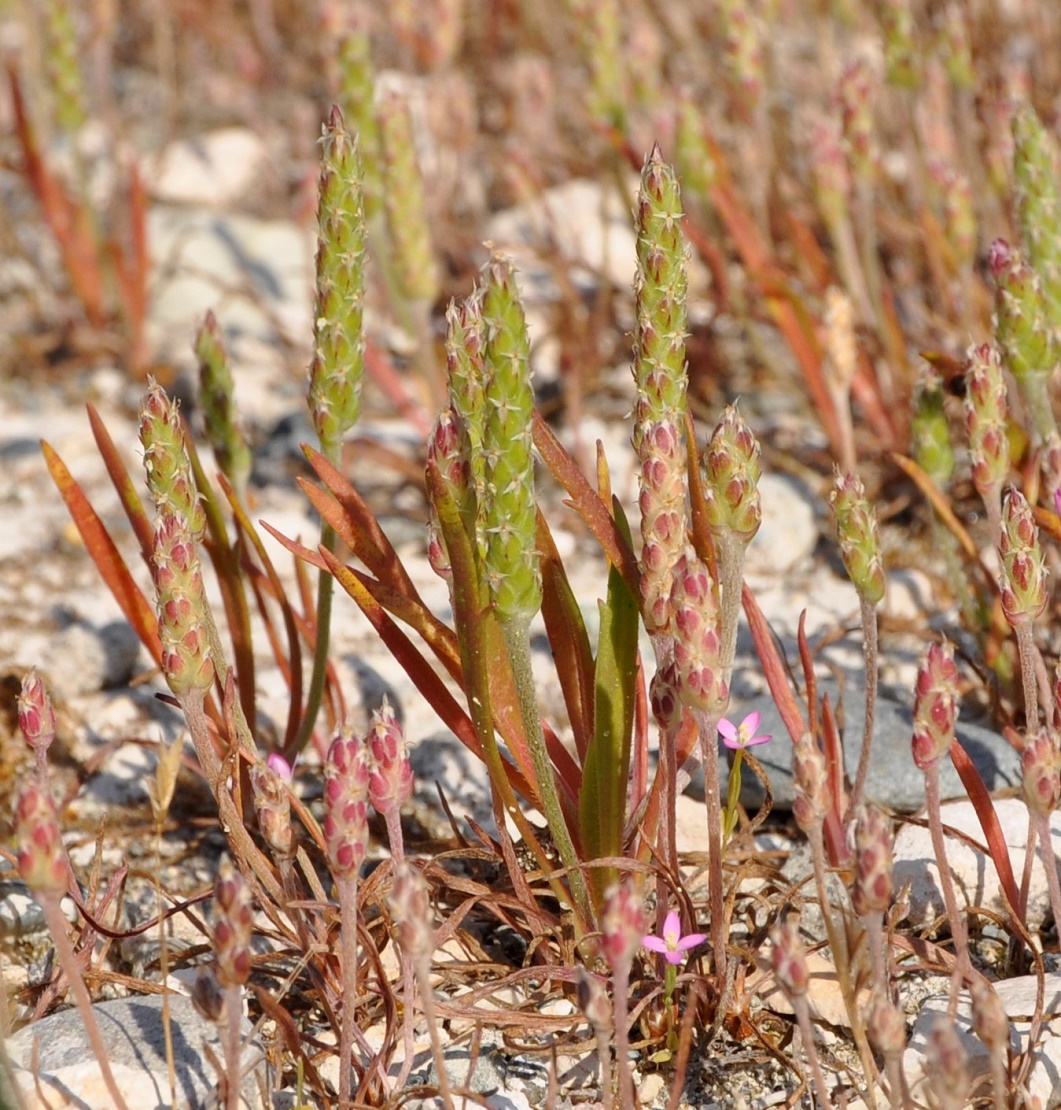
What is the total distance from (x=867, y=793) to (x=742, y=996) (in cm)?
46

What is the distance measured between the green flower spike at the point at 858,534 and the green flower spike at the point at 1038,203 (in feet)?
2.36

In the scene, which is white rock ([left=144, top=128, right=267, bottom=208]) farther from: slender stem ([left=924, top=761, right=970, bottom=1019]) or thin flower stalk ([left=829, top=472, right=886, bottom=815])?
slender stem ([left=924, top=761, right=970, bottom=1019])

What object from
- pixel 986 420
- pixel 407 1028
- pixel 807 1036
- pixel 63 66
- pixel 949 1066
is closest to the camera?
pixel 949 1066

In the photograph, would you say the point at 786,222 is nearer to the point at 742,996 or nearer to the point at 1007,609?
the point at 1007,609

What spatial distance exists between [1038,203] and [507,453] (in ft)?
3.96

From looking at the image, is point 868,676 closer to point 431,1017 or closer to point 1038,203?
point 431,1017

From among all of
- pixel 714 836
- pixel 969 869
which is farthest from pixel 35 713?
pixel 969 869

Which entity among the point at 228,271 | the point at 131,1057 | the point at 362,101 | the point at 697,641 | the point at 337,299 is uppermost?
the point at 362,101

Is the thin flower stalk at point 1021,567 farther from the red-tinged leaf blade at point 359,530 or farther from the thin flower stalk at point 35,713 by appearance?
the thin flower stalk at point 35,713

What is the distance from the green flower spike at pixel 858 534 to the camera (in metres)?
1.56

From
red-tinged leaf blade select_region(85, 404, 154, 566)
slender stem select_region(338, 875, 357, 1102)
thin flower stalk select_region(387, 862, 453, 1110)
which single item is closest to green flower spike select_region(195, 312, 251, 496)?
red-tinged leaf blade select_region(85, 404, 154, 566)

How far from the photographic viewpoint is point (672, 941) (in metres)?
1.56

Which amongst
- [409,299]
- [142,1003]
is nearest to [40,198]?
[409,299]

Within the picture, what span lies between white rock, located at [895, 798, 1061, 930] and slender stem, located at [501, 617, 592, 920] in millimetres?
468
